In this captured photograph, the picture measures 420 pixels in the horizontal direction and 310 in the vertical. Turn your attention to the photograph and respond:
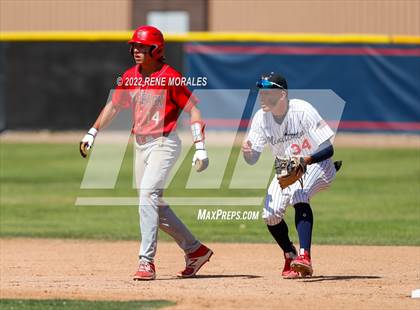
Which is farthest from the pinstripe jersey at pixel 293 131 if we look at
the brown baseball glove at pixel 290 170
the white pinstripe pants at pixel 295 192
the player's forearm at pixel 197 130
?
the player's forearm at pixel 197 130

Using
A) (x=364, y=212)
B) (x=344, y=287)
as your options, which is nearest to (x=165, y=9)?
(x=364, y=212)

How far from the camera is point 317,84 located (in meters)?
26.4

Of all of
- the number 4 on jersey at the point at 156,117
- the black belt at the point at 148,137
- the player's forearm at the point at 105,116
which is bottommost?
the black belt at the point at 148,137

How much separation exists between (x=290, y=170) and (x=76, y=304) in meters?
2.37

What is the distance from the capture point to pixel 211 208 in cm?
1708

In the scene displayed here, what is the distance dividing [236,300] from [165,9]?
81.1 ft

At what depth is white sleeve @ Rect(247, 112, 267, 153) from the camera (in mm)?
10320

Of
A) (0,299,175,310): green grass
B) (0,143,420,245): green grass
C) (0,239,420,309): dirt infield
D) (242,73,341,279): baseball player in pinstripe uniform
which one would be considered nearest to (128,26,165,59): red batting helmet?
(242,73,341,279): baseball player in pinstripe uniform

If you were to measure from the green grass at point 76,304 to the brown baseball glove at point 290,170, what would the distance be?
1.82 m

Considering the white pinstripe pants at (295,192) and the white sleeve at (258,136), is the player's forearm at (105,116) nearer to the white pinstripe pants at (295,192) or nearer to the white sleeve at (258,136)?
the white sleeve at (258,136)

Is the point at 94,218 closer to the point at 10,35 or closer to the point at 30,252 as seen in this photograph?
the point at 30,252

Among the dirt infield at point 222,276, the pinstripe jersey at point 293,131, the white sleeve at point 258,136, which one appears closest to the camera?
the dirt infield at point 222,276

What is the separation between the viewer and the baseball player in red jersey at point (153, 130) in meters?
9.97

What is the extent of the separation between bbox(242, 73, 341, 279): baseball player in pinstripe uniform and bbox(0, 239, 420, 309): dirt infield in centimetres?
38
